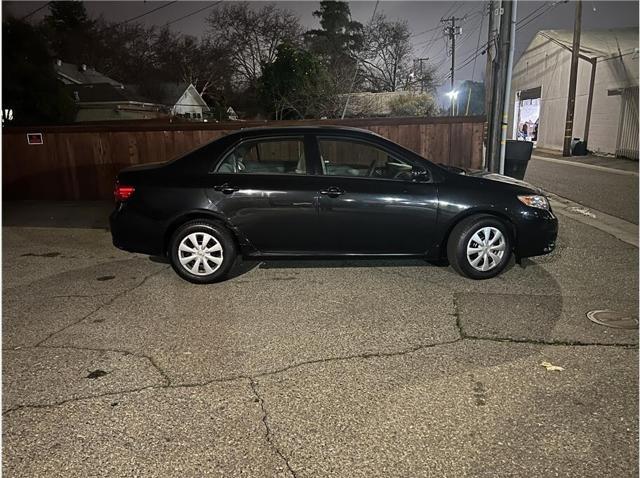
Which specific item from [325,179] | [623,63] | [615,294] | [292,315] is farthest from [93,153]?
[623,63]

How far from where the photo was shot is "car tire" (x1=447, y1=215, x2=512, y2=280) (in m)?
5.10

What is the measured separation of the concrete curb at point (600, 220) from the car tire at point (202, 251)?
566cm

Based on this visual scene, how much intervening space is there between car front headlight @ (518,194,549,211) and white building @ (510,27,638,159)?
19.0 meters

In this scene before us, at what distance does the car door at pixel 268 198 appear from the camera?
5.06 metres

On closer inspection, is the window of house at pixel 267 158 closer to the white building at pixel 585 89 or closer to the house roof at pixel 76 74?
the white building at pixel 585 89

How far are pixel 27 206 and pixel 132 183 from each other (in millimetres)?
6620

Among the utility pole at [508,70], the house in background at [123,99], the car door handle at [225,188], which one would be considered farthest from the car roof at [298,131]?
the house in background at [123,99]

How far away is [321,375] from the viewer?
332 centimetres

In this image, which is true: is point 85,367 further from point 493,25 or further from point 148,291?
point 493,25

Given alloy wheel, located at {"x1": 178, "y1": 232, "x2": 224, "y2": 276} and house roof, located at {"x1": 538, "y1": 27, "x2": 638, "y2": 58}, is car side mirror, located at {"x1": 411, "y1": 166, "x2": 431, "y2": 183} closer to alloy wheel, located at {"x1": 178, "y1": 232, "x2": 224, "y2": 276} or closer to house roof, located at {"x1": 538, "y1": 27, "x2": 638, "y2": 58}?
alloy wheel, located at {"x1": 178, "y1": 232, "x2": 224, "y2": 276}

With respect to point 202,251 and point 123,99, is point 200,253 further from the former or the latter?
point 123,99

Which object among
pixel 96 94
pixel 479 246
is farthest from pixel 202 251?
pixel 96 94

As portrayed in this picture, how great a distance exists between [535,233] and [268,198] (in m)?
2.88

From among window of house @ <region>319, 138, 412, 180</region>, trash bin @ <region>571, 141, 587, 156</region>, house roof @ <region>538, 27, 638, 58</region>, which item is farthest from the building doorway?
window of house @ <region>319, 138, 412, 180</region>
